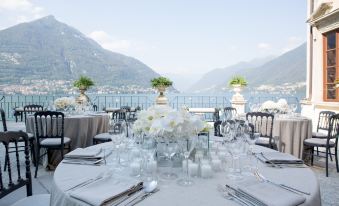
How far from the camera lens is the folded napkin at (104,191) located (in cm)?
108

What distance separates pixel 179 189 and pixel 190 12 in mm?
22449

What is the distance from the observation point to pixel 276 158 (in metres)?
1.71

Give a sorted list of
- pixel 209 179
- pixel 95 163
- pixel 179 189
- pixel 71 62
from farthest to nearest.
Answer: pixel 71 62 < pixel 95 163 < pixel 209 179 < pixel 179 189

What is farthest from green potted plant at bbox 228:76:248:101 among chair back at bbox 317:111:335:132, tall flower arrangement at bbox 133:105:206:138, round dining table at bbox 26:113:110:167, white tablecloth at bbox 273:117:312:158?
tall flower arrangement at bbox 133:105:206:138

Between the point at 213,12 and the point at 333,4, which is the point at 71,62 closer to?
the point at 213,12

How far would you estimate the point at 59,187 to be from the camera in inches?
50.3

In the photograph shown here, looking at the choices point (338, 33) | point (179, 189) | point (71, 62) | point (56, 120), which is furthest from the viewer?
point (71, 62)

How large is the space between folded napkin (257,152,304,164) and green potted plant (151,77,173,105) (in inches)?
255

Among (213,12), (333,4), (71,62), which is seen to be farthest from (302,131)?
(71,62)

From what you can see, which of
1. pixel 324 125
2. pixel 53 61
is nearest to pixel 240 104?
pixel 324 125

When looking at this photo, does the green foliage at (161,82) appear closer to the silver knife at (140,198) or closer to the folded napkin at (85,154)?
the folded napkin at (85,154)

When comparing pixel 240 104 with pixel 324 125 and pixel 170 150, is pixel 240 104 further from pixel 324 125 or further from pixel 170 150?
pixel 170 150

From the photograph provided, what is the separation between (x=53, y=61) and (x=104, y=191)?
3598cm

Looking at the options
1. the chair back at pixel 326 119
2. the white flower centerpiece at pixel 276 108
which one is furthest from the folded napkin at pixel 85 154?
the chair back at pixel 326 119
